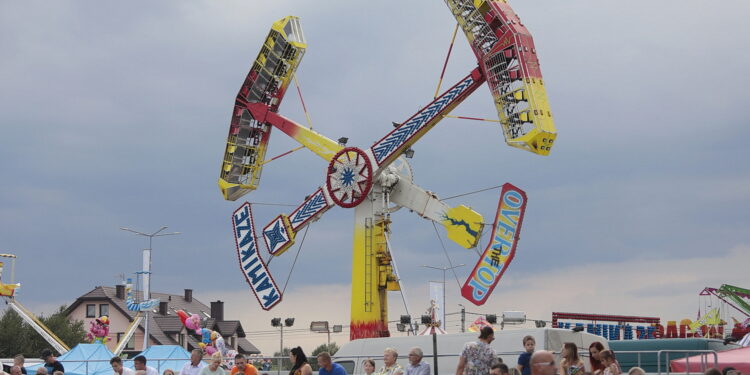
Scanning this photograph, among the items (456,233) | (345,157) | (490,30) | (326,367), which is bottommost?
(326,367)

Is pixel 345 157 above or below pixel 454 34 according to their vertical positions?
below

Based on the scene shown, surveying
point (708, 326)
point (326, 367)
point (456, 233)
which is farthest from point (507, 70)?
point (708, 326)

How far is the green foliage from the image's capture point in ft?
230

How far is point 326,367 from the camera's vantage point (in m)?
16.3

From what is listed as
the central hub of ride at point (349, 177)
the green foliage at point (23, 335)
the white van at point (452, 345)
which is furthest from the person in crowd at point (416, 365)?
the green foliage at point (23, 335)

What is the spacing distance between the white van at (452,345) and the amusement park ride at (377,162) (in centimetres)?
961

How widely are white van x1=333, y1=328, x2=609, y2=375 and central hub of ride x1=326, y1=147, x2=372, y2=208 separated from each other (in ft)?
42.3

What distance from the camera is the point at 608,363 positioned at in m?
15.2

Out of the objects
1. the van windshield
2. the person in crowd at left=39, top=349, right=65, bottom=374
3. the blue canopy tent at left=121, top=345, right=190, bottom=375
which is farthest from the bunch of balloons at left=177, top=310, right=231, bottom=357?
the person in crowd at left=39, top=349, right=65, bottom=374

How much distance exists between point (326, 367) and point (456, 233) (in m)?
18.9

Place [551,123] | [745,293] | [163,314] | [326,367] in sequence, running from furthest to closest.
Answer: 1. [163,314]
2. [745,293]
3. [551,123]
4. [326,367]

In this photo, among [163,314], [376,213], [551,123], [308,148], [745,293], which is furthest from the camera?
[163,314]

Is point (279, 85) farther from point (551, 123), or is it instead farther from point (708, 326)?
point (708, 326)

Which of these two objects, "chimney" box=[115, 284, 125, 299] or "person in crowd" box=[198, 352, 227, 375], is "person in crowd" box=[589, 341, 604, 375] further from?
"chimney" box=[115, 284, 125, 299]
